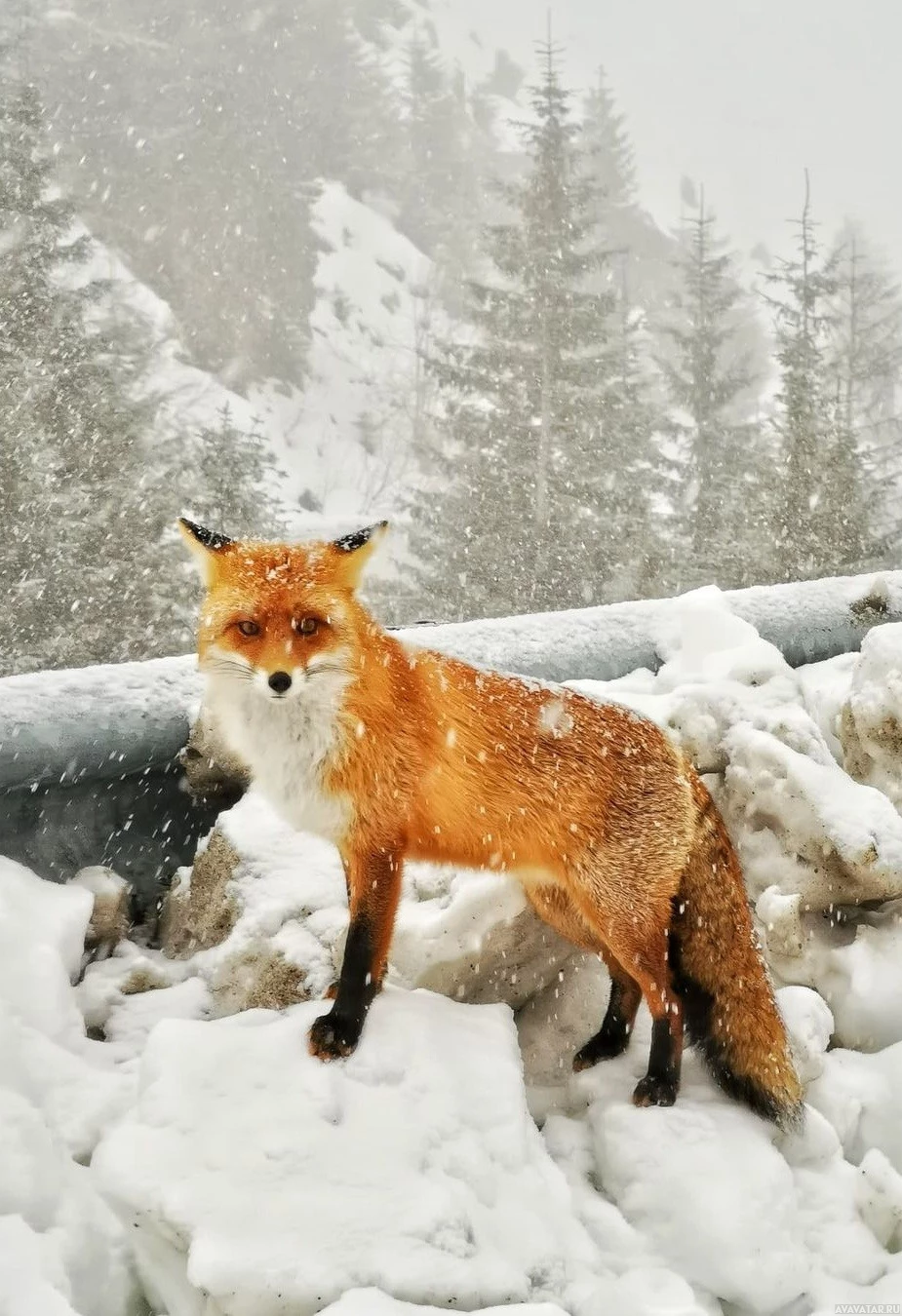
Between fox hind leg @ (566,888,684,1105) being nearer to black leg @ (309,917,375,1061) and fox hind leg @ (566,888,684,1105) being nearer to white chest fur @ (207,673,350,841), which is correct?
black leg @ (309,917,375,1061)

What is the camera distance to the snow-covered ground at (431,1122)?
6.80 feet

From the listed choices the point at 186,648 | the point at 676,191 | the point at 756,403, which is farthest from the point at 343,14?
the point at 186,648

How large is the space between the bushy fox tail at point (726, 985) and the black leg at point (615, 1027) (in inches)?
10.0

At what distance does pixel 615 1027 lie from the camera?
2.99m

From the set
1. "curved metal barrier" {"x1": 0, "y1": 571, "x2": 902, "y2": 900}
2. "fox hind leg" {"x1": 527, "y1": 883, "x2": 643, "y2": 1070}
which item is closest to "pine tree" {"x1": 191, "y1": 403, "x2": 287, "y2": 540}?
"curved metal barrier" {"x1": 0, "y1": 571, "x2": 902, "y2": 900}

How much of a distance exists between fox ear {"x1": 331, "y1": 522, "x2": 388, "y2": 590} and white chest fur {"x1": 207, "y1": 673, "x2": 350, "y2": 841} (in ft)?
1.02

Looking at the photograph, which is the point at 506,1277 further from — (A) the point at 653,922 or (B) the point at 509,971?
(B) the point at 509,971

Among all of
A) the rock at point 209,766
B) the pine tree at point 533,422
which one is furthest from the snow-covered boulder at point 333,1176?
the pine tree at point 533,422

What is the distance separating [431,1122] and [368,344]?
154 ft

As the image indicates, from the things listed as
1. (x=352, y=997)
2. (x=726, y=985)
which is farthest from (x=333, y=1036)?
(x=726, y=985)

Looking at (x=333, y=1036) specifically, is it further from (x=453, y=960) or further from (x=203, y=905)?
(x=203, y=905)

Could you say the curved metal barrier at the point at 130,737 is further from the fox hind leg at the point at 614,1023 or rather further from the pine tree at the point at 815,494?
the pine tree at the point at 815,494

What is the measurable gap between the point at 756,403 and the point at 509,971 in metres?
53.6

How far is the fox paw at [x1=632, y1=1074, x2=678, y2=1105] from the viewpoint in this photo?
8.66 ft
